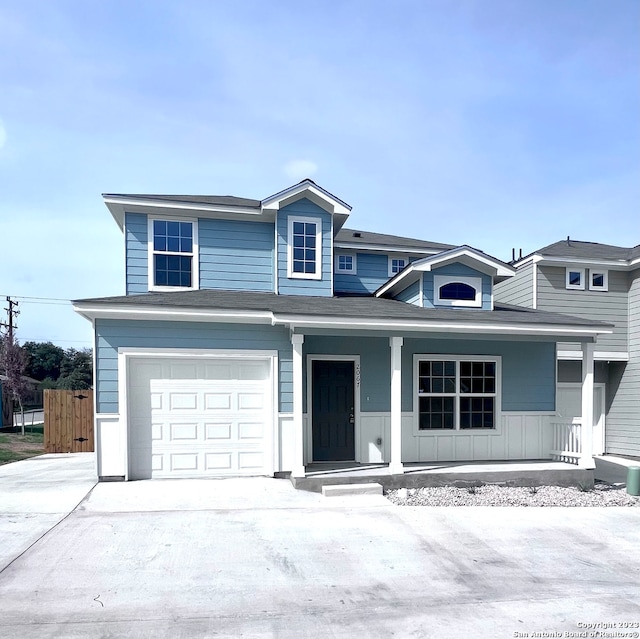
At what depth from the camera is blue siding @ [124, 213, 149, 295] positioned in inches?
383

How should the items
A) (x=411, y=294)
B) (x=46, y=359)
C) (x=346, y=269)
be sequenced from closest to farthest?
(x=411, y=294), (x=346, y=269), (x=46, y=359)

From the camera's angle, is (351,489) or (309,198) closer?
(351,489)

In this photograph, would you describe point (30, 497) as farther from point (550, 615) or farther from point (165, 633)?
point (550, 615)

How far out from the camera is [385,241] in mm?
13234

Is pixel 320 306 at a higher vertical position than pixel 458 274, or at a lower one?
lower

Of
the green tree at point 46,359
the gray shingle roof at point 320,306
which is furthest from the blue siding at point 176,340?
the green tree at point 46,359

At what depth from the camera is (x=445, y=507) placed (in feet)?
24.0

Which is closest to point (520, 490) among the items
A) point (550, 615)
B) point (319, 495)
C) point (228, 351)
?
point (319, 495)

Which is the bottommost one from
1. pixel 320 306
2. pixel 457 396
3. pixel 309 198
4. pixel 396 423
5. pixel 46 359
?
pixel 46 359

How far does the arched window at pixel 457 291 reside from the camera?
988cm

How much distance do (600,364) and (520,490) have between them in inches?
284

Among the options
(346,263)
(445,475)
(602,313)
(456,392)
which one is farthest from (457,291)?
(602,313)

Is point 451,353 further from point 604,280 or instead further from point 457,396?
point 604,280

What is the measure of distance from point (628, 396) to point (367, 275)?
8.03 metres
